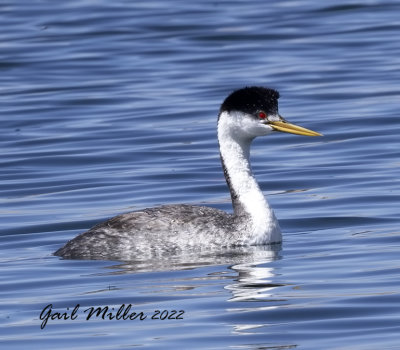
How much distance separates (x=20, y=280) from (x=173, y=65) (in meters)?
16.0

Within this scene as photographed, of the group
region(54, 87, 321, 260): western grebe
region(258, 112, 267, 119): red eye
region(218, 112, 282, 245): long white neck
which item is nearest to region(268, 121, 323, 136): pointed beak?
region(54, 87, 321, 260): western grebe

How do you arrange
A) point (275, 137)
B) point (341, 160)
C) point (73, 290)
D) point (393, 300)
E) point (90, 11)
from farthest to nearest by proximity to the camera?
point (90, 11)
point (275, 137)
point (341, 160)
point (73, 290)
point (393, 300)

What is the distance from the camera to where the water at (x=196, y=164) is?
11672 mm

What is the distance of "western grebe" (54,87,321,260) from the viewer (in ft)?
47.1

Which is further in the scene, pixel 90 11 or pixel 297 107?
pixel 90 11

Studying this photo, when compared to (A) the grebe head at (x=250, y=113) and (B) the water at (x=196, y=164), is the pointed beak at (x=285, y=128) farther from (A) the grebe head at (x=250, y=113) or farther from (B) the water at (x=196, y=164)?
(B) the water at (x=196, y=164)

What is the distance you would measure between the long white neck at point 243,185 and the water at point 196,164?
0.78 feet

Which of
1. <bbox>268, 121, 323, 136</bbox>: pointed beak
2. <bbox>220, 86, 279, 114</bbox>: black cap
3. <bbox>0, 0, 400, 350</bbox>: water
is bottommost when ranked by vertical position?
<bbox>0, 0, 400, 350</bbox>: water

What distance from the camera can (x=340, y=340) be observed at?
1085cm

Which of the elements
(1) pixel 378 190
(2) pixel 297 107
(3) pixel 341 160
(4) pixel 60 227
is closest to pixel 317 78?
(2) pixel 297 107

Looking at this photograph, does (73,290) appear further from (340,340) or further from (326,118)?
(326,118)

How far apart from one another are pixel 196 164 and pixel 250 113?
5.49m

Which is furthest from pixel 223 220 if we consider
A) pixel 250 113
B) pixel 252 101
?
pixel 252 101

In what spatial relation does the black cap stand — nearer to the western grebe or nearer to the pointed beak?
the western grebe
